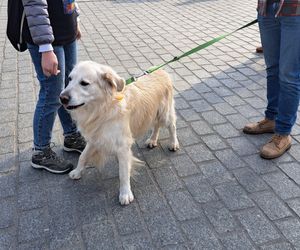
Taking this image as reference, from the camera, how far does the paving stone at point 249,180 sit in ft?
11.5

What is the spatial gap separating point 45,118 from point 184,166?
1591mm

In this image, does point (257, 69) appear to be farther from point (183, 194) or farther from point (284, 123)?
point (183, 194)

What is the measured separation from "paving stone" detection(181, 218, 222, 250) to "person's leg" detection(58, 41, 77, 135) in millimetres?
1844

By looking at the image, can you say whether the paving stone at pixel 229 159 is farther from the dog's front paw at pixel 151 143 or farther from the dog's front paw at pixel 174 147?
the dog's front paw at pixel 151 143

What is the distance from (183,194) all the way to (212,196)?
0.29m

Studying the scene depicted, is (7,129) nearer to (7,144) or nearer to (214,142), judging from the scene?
(7,144)

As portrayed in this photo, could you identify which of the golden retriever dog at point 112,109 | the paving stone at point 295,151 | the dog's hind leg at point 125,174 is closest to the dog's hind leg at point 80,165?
the golden retriever dog at point 112,109

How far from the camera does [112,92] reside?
3.18 meters

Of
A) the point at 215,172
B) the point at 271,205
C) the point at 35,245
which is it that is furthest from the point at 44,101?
the point at 271,205

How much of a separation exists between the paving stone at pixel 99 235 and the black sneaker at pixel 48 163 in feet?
2.93

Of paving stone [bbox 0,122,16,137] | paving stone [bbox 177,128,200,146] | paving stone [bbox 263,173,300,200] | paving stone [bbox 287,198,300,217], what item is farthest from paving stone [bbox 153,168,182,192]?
paving stone [bbox 0,122,16,137]

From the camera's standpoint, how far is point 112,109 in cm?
326

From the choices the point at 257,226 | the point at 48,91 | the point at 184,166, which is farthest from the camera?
the point at 184,166

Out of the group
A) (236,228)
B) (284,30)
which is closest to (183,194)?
(236,228)
